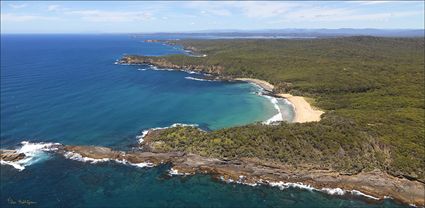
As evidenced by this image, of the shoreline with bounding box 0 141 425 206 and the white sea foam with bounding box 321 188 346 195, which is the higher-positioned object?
the shoreline with bounding box 0 141 425 206

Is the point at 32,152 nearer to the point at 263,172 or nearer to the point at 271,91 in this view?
the point at 263,172

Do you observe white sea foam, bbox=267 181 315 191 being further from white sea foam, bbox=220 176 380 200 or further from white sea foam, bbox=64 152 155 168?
white sea foam, bbox=64 152 155 168

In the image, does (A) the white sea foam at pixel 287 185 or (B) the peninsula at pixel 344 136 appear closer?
(A) the white sea foam at pixel 287 185

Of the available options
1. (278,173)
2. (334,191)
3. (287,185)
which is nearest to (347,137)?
(334,191)

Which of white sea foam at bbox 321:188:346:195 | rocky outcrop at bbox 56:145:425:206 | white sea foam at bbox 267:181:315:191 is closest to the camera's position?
white sea foam at bbox 321:188:346:195

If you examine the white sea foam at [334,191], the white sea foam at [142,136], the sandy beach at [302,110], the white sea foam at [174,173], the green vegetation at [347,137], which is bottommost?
the white sea foam at [334,191]

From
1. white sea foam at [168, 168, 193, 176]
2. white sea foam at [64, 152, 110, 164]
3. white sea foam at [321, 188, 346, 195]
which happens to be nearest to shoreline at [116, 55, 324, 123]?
white sea foam at [321, 188, 346, 195]

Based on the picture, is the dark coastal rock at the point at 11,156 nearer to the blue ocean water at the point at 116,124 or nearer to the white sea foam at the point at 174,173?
the blue ocean water at the point at 116,124

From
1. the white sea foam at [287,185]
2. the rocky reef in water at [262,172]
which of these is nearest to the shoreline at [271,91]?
the rocky reef in water at [262,172]
